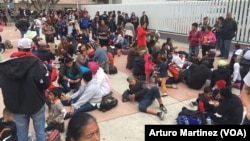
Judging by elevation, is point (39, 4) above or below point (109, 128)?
above

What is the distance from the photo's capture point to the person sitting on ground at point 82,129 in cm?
188

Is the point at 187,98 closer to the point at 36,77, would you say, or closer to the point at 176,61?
the point at 176,61

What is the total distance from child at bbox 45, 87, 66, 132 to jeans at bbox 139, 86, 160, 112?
1.75 meters

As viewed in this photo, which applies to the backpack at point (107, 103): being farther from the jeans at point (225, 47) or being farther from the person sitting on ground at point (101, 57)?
the jeans at point (225, 47)

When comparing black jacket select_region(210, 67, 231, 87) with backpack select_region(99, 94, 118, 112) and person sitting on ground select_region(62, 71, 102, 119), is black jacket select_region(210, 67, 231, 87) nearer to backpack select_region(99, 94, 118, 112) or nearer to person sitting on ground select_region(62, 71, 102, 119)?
backpack select_region(99, 94, 118, 112)

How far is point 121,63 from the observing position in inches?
402

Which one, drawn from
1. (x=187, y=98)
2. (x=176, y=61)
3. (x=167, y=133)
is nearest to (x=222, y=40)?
(x=176, y=61)

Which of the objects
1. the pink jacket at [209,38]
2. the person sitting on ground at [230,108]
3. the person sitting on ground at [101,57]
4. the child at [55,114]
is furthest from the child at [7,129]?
the pink jacket at [209,38]

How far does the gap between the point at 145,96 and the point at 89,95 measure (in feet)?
4.20

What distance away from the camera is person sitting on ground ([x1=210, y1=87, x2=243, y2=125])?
15.0 ft

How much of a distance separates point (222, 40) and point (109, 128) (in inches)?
302

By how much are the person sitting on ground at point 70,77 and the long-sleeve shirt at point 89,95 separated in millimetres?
853

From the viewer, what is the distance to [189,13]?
1440 centimetres

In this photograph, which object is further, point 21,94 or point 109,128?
point 109,128
